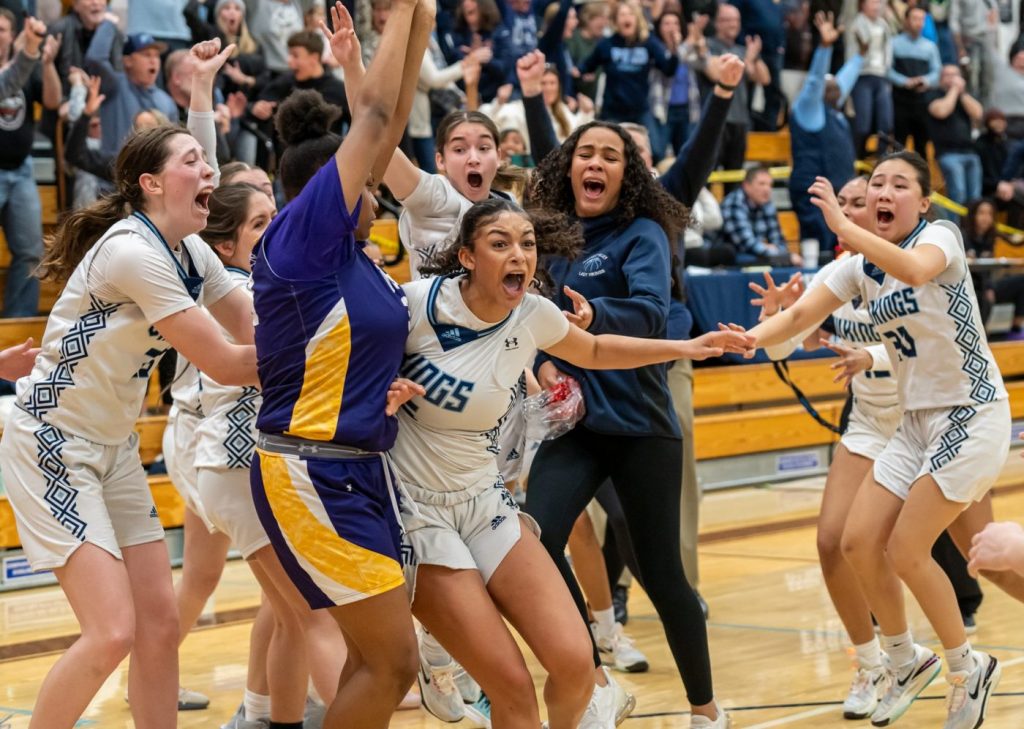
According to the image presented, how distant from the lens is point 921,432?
459cm

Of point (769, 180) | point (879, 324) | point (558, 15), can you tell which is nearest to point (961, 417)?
point (879, 324)

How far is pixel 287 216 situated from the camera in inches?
128

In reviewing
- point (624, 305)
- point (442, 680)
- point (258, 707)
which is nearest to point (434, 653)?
point (442, 680)

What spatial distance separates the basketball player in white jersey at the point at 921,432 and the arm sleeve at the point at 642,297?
50 cm

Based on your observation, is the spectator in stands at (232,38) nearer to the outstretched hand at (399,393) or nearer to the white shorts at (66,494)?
the white shorts at (66,494)

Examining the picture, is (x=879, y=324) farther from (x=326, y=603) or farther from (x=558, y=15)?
(x=558, y=15)

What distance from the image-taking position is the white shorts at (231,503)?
399cm

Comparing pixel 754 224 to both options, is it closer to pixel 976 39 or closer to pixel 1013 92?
pixel 1013 92

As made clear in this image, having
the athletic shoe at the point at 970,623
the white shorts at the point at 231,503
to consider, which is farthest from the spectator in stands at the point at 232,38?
the athletic shoe at the point at 970,623

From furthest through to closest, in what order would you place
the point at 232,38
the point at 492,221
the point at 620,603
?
the point at 232,38 → the point at 620,603 → the point at 492,221

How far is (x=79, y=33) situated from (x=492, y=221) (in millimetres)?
5789

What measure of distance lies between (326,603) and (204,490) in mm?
992

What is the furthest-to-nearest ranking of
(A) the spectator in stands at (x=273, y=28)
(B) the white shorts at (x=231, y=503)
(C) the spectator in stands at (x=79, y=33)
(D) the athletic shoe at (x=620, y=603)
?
(A) the spectator in stands at (x=273, y=28) → (C) the spectator in stands at (x=79, y=33) → (D) the athletic shoe at (x=620, y=603) → (B) the white shorts at (x=231, y=503)

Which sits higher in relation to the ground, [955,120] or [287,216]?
[287,216]
